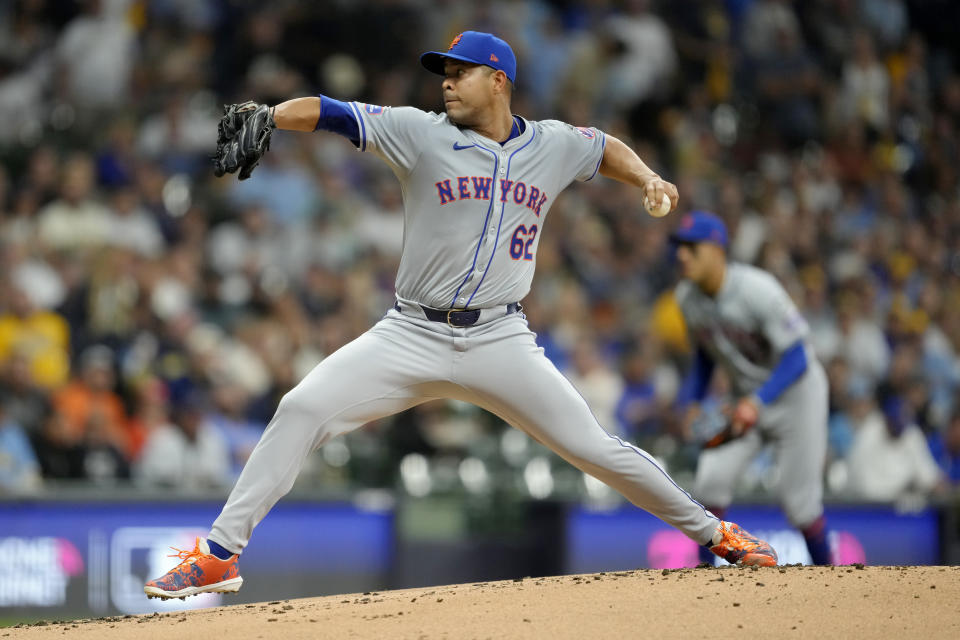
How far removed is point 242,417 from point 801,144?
8.21 m

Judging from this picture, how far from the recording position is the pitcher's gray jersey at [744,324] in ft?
22.9

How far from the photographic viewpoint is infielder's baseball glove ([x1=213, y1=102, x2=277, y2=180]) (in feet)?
15.2

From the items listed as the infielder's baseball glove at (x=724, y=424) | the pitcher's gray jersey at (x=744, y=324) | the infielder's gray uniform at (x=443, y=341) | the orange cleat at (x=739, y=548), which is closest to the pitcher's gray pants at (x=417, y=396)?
the infielder's gray uniform at (x=443, y=341)

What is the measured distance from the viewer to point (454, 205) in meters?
4.88

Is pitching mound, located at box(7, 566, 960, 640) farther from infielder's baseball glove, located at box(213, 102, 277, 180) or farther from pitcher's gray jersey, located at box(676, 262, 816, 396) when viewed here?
pitcher's gray jersey, located at box(676, 262, 816, 396)

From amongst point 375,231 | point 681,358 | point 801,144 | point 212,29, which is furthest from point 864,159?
point 212,29

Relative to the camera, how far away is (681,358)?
1145 cm

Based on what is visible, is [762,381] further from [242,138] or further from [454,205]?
[242,138]

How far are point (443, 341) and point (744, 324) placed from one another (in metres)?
2.71

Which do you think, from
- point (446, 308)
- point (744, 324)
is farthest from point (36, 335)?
point (446, 308)

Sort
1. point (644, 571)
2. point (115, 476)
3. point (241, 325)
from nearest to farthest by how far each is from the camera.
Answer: point (644, 571) < point (115, 476) < point (241, 325)

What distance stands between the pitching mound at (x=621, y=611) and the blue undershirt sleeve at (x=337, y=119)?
174 centimetres

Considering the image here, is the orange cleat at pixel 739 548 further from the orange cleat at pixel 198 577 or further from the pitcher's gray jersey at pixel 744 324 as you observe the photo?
the orange cleat at pixel 198 577

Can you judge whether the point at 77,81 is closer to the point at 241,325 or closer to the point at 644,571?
the point at 241,325
